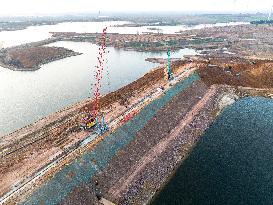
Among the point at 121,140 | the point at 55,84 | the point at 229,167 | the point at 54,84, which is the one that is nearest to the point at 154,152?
the point at 121,140

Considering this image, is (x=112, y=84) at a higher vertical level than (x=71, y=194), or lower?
lower

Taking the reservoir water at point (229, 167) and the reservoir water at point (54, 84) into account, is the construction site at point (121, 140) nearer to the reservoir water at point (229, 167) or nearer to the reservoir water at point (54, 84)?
the reservoir water at point (229, 167)

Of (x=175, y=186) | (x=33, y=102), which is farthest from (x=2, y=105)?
(x=175, y=186)

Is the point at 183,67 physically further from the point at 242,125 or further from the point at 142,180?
the point at 142,180

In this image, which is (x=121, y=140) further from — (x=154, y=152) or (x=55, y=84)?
(x=55, y=84)

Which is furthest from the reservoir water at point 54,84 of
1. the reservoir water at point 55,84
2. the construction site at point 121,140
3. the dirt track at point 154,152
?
the dirt track at point 154,152

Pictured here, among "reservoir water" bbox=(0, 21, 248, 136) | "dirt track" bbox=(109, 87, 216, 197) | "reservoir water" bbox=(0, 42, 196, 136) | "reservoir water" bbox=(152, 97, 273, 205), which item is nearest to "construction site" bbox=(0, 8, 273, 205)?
"dirt track" bbox=(109, 87, 216, 197)
